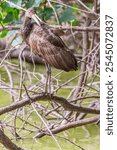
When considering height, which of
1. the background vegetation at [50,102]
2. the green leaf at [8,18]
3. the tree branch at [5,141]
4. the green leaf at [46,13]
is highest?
the green leaf at [46,13]

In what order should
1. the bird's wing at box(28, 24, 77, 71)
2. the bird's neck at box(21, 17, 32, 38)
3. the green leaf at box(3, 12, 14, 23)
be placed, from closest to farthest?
1. the bird's wing at box(28, 24, 77, 71)
2. the bird's neck at box(21, 17, 32, 38)
3. the green leaf at box(3, 12, 14, 23)

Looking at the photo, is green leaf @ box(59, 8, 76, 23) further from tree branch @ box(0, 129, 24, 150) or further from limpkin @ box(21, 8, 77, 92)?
tree branch @ box(0, 129, 24, 150)

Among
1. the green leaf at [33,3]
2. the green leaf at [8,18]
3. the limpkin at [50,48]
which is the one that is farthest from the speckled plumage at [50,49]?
the green leaf at [8,18]

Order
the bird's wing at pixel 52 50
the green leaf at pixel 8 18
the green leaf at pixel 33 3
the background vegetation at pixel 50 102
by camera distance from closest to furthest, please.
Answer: the bird's wing at pixel 52 50, the background vegetation at pixel 50 102, the green leaf at pixel 33 3, the green leaf at pixel 8 18

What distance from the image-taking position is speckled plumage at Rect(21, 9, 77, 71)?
8.77ft

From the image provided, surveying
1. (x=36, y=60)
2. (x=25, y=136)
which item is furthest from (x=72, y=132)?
(x=36, y=60)

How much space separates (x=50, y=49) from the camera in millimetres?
2688

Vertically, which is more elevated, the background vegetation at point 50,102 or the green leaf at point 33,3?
the green leaf at point 33,3

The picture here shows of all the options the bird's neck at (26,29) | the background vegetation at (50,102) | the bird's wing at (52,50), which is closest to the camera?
the bird's wing at (52,50)

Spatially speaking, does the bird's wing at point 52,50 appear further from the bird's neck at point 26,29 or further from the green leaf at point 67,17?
the green leaf at point 67,17

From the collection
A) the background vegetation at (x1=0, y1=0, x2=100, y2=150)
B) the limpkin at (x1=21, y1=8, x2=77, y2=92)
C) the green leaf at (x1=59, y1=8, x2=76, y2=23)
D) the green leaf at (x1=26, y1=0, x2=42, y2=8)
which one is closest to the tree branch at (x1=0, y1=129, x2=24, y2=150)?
the background vegetation at (x1=0, y1=0, x2=100, y2=150)

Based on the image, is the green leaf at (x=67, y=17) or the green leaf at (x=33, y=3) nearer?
the green leaf at (x=33, y=3)

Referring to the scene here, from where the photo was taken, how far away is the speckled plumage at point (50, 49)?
8.77ft

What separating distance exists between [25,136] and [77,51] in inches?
115
